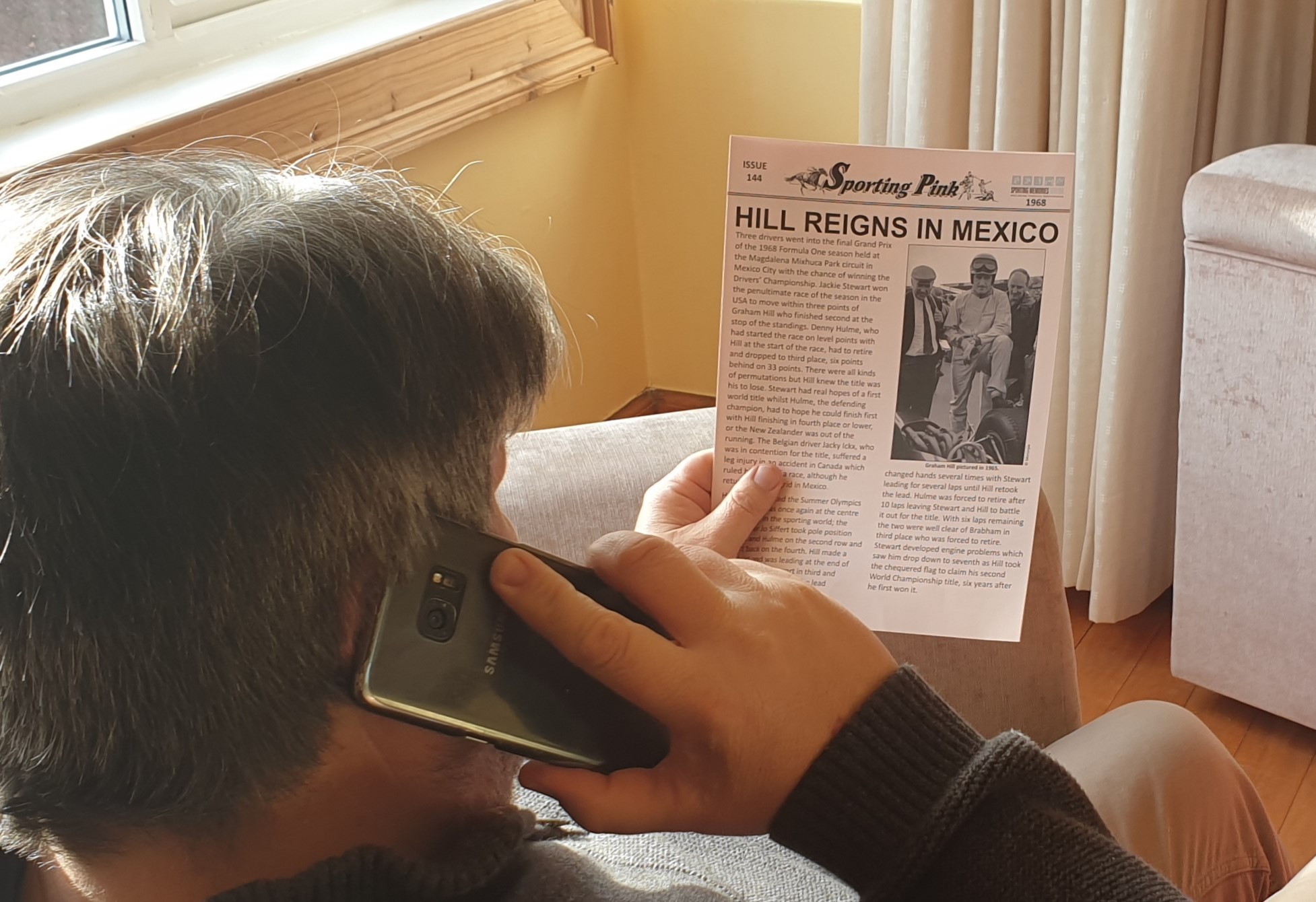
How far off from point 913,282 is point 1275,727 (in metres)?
1.22

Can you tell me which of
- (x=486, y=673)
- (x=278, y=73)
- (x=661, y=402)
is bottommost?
(x=661, y=402)

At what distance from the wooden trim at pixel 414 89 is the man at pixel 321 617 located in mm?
910

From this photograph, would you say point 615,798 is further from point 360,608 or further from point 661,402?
point 661,402

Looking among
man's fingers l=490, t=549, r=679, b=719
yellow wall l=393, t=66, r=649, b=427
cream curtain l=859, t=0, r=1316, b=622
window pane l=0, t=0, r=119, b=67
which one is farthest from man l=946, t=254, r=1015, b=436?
window pane l=0, t=0, r=119, b=67

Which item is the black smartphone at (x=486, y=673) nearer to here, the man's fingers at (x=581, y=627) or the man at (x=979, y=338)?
the man's fingers at (x=581, y=627)

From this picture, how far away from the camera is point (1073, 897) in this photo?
0.66 meters

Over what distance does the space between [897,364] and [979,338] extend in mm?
55

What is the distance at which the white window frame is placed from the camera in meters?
1.53

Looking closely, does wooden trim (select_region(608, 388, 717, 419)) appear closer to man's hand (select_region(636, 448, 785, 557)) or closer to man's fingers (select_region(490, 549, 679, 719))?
man's hand (select_region(636, 448, 785, 557))

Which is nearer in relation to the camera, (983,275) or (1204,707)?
(983,275)

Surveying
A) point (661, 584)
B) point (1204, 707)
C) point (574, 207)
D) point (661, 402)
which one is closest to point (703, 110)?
point (574, 207)

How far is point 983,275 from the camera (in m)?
0.85

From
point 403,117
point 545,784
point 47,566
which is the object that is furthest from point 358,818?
point 403,117

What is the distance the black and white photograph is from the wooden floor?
985 mm
